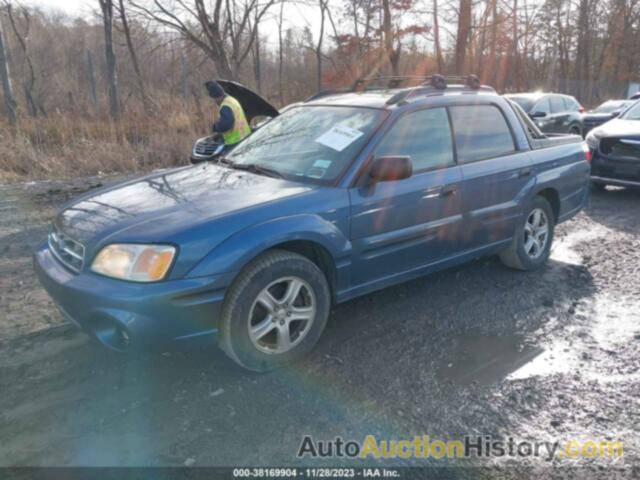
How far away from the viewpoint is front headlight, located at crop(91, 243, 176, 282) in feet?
8.55

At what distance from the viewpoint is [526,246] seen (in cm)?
462

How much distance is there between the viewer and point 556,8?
34.8m

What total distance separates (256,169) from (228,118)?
3085 millimetres

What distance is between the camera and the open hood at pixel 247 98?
22.0 ft

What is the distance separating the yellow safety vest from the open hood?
212 millimetres

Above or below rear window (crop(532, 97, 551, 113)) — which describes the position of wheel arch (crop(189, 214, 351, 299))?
below

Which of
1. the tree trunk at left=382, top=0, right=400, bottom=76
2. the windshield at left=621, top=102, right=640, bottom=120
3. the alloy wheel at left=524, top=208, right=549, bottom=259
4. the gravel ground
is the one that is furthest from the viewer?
the tree trunk at left=382, top=0, right=400, bottom=76

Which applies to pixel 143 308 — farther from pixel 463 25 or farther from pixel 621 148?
pixel 463 25

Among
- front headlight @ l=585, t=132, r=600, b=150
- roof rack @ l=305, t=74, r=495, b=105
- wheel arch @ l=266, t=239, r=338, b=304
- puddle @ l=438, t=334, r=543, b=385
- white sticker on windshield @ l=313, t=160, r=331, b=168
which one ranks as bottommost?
puddle @ l=438, t=334, r=543, b=385

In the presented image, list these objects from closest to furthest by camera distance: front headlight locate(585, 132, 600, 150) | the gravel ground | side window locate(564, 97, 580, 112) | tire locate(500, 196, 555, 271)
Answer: the gravel ground → tire locate(500, 196, 555, 271) → front headlight locate(585, 132, 600, 150) → side window locate(564, 97, 580, 112)

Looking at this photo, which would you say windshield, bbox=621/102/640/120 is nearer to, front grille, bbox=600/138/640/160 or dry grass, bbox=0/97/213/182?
front grille, bbox=600/138/640/160

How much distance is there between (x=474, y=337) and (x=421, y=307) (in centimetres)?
55

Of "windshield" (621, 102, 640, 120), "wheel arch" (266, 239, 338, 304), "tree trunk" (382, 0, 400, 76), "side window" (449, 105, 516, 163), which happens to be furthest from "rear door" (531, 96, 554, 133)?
"wheel arch" (266, 239, 338, 304)

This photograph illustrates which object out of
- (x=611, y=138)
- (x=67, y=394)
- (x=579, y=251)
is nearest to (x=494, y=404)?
(x=67, y=394)
